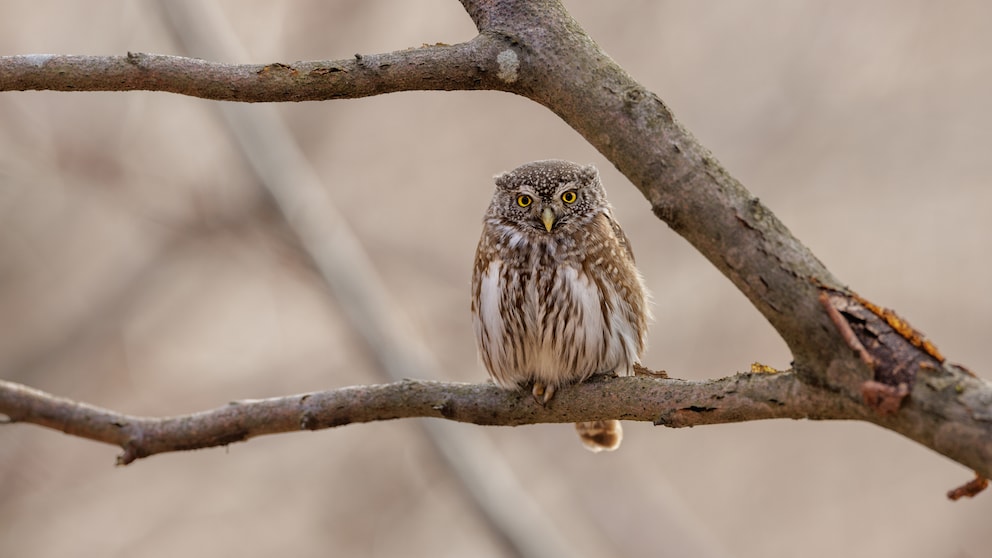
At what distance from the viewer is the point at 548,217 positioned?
3.95 metres

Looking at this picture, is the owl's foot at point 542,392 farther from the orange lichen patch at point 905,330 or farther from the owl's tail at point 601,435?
the orange lichen patch at point 905,330

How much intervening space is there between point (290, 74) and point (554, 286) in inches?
69.4

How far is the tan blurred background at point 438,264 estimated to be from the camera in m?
8.11

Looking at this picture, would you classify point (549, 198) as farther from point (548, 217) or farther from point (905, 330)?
point (905, 330)

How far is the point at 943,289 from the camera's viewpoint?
9.51 metres

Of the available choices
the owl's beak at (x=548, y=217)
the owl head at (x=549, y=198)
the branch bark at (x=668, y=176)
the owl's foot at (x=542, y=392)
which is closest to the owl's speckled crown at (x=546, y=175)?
the owl head at (x=549, y=198)

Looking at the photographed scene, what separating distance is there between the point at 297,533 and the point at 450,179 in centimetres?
412

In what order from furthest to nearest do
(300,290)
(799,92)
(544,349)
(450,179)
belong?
(300,290) < (450,179) < (799,92) < (544,349)

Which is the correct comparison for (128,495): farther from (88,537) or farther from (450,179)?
(450,179)

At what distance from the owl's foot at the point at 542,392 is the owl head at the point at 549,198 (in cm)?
74

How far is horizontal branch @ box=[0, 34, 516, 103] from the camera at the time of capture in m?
2.35

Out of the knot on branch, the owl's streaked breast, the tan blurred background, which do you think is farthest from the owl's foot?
the tan blurred background

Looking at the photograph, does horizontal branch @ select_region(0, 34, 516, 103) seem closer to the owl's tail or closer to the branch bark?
the branch bark

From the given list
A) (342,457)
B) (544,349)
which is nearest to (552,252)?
(544,349)
